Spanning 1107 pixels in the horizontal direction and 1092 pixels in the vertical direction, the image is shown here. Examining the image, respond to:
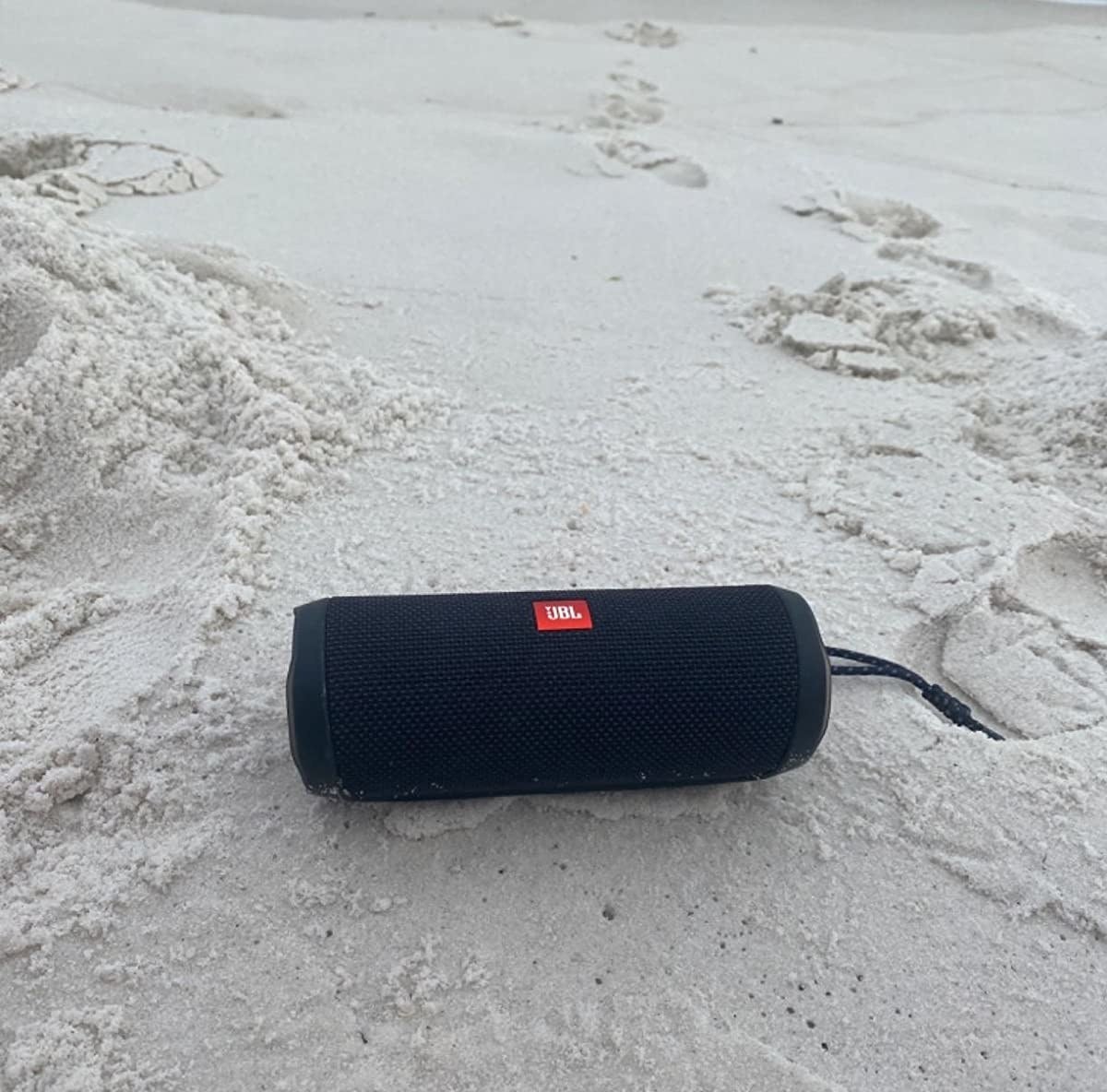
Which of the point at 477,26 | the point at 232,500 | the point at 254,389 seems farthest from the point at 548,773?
the point at 477,26

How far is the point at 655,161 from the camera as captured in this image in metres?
3.33

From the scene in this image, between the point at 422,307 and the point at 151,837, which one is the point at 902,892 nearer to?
the point at 151,837

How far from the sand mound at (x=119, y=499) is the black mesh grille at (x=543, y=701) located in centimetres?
30

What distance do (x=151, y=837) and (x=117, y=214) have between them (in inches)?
78.2

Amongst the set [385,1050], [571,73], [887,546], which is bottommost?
[385,1050]

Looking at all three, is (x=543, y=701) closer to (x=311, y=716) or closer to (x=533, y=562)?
(x=311, y=716)

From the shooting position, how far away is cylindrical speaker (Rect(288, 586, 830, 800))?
3.69 feet

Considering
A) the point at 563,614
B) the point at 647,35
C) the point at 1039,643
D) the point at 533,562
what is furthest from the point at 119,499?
the point at 647,35

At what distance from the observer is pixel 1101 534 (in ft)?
5.57

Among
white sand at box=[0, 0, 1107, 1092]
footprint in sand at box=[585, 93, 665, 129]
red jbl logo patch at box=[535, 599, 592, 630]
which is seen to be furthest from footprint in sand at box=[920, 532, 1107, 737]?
footprint in sand at box=[585, 93, 665, 129]

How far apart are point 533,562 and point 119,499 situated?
74 cm

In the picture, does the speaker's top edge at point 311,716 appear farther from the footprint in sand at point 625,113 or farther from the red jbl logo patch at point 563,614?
the footprint in sand at point 625,113

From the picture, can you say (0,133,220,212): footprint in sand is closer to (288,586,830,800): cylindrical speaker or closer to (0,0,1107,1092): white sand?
(0,0,1107,1092): white sand

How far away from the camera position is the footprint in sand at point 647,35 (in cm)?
489
